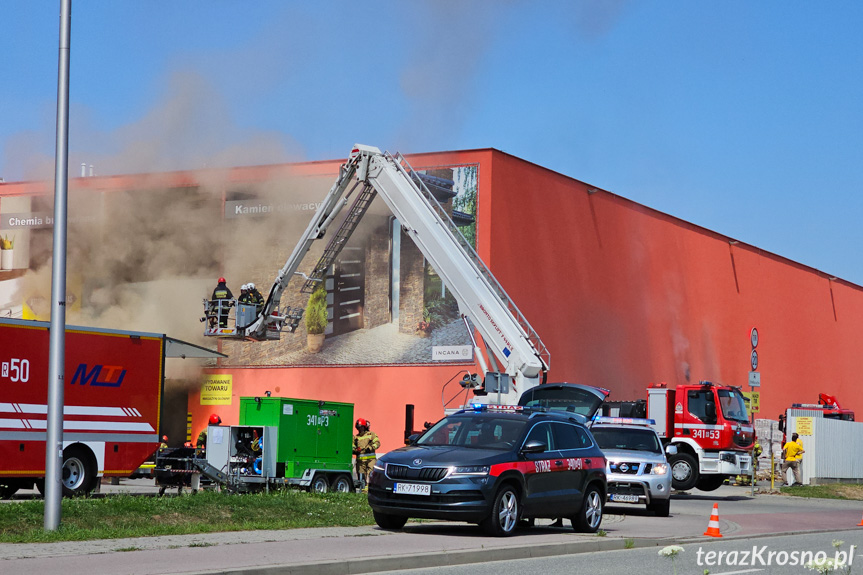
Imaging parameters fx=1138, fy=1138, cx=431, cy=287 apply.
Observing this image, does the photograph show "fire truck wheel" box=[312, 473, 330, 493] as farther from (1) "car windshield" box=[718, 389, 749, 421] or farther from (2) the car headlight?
(1) "car windshield" box=[718, 389, 749, 421]

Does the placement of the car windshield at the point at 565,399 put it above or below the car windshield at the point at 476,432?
above

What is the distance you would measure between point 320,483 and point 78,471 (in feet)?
19.5

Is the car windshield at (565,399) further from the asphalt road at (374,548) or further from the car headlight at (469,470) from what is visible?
the car headlight at (469,470)

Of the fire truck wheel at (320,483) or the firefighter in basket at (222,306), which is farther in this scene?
the firefighter in basket at (222,306)

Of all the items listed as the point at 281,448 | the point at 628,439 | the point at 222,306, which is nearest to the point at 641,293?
the point at 222,306

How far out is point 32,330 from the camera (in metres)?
19.3

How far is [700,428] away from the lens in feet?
95.2

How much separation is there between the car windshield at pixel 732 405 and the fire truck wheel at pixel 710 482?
156 centimetres

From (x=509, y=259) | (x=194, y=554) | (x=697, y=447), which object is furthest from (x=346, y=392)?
(x=194, y=554)

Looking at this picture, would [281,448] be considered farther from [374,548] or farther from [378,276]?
[378,276]

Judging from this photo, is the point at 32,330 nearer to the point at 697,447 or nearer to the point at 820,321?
the point at 697,447

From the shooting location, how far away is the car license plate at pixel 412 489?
1437 centimetres

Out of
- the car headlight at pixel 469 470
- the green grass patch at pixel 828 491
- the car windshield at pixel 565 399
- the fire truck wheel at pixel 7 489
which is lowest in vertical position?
the green grass patch at pixel 828 491

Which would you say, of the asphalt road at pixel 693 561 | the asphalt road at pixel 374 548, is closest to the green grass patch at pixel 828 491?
the asphalt road at pixel 374 548
